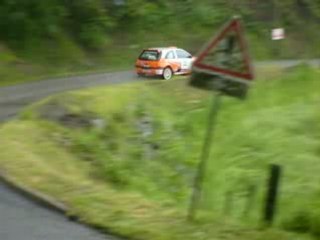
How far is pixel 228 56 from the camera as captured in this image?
9.86m

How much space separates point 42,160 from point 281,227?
4672 millimetres

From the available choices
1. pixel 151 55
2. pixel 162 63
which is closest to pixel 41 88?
pixel 162 63

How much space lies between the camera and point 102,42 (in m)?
38.8

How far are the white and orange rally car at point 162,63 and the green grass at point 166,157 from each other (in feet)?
22.5

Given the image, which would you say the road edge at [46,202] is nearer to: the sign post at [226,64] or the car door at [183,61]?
the sign post at [226,64]

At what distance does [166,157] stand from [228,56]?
Result: 7570 millimetres

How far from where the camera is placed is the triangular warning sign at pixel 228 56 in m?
9.73

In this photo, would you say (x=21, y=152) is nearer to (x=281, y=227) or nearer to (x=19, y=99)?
(x=281, y=227)

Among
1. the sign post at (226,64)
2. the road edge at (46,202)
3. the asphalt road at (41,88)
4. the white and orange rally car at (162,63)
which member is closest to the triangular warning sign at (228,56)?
the sign post at (226,64)

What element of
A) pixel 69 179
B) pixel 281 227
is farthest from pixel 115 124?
pixel 281 227

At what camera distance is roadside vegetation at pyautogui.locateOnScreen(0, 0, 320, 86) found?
114 ft

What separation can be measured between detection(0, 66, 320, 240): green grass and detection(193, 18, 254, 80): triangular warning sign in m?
1.86

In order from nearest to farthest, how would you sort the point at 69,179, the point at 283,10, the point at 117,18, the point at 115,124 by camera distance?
the point at 69,179
the point at 115,124
the point at 117,18
the point at 283,10

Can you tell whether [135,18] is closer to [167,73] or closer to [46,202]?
[167,73]
